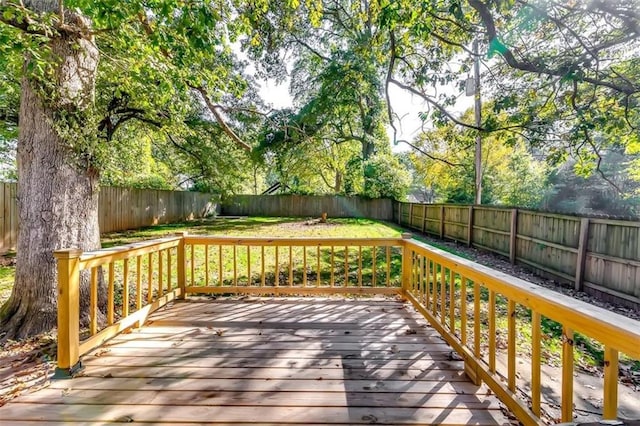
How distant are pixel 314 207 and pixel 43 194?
15.4 m

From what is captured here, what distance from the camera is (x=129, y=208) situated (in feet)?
33.7

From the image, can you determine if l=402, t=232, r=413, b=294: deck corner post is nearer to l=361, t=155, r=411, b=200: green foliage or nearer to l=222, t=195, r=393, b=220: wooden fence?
l=361, t=155, r=411, b=200: green foliage

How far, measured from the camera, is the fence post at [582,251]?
193 inches

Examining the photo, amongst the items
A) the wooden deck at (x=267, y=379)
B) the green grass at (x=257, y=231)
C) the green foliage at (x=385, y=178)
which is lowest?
the wooden deck at (x=267, y=379)

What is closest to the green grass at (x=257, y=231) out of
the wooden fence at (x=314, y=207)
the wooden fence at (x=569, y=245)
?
the wooden fence at (x=569, y=245)

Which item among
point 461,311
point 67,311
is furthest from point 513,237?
point 67,311

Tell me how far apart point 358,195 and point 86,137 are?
1483 centimetres

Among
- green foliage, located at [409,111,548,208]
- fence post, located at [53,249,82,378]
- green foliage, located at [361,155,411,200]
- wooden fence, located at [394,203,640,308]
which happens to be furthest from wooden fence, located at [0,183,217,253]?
green foliage, located at [409,111,548,208]

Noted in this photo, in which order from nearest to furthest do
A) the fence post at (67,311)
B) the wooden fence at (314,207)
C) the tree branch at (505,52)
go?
the fence post at (67,311), the tree branch at (505,52), the wooden fence at (314,207)

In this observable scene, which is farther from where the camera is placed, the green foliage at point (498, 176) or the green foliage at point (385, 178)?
the green foliage at point (498, 176)

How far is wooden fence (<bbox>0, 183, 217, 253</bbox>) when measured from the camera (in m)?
5.99

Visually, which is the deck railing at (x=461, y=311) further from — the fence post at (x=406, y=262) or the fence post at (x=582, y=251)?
the fence post at (x=582, y=251)

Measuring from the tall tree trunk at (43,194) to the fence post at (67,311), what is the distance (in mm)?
975

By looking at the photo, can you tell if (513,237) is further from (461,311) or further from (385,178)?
(385,178)
